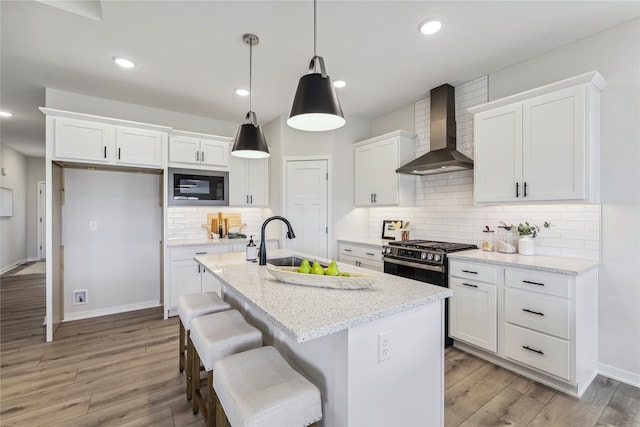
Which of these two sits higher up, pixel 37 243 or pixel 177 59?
pixel 177 59

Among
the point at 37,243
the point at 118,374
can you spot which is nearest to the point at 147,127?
the point at 118,374

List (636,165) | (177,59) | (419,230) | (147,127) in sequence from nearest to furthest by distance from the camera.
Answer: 1. (636,165)
2. (177,59)
3. (147,127)
4. (419,230)

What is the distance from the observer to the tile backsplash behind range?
2529 millimetres

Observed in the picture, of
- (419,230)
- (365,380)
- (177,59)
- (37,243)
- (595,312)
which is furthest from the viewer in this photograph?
(37,243)

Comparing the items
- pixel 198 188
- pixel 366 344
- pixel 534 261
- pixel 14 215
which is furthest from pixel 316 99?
pixel 14 215

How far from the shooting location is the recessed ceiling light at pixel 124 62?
A: 2.79 m

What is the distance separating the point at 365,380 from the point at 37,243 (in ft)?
31.4

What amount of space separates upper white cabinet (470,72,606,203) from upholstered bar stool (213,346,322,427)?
2.41 metres

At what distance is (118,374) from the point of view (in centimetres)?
246

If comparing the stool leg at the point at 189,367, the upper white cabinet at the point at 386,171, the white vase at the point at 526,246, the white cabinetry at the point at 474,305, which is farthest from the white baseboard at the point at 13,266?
the white vase at the point at 526,246

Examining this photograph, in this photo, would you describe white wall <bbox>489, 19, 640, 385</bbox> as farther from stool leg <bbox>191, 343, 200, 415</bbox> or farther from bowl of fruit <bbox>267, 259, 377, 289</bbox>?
stool leg <bbox>191, 343, 200, 415</bbox>

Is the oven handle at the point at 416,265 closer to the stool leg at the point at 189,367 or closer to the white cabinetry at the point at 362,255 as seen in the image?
the white cabinetry at the point at 362,255

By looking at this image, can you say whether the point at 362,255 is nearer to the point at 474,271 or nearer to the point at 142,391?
the point at 474,271

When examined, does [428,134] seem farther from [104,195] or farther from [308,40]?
[104,195]
